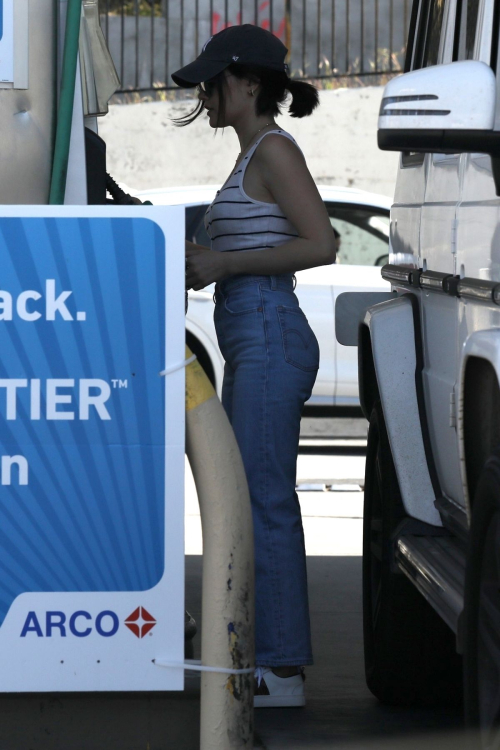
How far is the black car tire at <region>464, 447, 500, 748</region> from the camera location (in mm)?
2215

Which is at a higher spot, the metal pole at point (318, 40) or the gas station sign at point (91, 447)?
the metal pole at point (318, 40)

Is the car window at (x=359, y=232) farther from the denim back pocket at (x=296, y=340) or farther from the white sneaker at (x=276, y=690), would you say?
the white sneaker at (x=276, y=690)

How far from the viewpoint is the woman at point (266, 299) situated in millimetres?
3342

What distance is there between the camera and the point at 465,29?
3143mm

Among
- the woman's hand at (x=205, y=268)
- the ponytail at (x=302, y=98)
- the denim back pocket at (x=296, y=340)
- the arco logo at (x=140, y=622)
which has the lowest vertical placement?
the arco logo at (x=140, y=622)

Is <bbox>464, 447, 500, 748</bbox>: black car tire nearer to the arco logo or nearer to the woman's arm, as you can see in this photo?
the arco logo

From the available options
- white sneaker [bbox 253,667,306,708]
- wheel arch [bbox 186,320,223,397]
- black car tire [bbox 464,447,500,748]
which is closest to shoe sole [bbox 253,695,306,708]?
white sneaker [bbox 253,667,306,708]

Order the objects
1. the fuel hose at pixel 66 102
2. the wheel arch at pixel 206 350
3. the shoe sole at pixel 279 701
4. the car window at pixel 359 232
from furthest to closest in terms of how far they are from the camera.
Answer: the car window at pixel 359 232 → the wheel arch at pixel 206 350 → the shoe sole at pixel 279 701 → the fuel hose at pixel 66 102

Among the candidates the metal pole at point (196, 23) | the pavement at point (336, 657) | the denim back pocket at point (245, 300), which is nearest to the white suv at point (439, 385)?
the pavement at point (336, 657)

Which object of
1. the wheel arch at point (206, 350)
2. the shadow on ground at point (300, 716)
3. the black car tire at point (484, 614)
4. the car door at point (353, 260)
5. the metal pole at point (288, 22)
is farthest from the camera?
the metal pole at point (288, 22)

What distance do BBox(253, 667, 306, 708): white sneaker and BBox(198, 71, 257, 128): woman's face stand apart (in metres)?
1.54

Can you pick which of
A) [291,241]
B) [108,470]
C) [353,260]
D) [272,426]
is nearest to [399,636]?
[272,426]

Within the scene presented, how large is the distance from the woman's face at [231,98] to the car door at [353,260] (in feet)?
19.2

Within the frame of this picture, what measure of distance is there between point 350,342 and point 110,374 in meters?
1.84
